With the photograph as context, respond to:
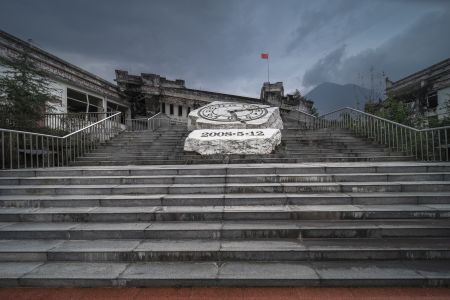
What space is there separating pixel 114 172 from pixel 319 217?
469cm

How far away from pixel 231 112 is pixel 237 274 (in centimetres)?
811

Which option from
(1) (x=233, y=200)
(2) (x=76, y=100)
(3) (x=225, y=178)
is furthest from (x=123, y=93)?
(1) (x=233, y=200)

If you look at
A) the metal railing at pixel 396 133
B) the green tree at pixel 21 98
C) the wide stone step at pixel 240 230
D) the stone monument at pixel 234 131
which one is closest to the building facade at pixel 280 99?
the metal railing at pixel 396 133

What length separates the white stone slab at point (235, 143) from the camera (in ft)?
25.8

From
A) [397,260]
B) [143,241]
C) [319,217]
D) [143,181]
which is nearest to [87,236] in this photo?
[143,241]

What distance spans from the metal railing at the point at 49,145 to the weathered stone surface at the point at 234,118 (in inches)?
152

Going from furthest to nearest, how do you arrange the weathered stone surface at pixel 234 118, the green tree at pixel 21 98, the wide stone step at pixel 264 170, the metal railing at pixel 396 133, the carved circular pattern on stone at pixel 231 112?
the carved circular pattern on stone at pixel 231 112 < the weathered stone surface at pixel 234 118 < the green tree at pixel 21 98 < the metal railing at pixel 396 133 < the wide stone step at pixel 264 170

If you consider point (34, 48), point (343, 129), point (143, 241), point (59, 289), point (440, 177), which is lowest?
point (59, 289)

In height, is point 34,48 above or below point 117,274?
above

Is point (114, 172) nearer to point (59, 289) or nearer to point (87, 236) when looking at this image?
point (87, 236)

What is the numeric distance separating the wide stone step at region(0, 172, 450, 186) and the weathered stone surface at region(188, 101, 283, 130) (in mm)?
3866

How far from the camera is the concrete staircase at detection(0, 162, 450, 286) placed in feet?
9.75

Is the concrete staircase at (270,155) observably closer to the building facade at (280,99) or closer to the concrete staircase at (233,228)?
the concrete staircase at (233,228)

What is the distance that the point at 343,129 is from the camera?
11023 millimetres
